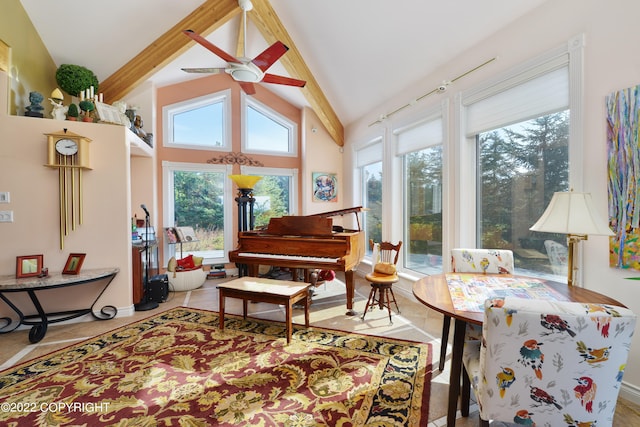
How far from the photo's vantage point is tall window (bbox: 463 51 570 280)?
222cm

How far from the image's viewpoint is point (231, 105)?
5.27 m

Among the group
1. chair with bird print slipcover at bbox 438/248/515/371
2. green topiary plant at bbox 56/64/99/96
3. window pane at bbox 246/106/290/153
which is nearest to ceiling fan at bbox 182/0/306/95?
green topiary plant at bbox 56/64/99/96

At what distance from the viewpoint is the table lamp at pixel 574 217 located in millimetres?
1547

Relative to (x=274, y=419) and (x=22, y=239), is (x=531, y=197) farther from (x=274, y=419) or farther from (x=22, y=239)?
(x=22, y=239)

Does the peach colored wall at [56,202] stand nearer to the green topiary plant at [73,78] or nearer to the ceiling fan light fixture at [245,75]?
the green topiary plant at [73,78]

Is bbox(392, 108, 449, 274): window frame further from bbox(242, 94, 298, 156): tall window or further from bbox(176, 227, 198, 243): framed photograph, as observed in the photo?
bbox(176, 227, 198, 243): framed photograph

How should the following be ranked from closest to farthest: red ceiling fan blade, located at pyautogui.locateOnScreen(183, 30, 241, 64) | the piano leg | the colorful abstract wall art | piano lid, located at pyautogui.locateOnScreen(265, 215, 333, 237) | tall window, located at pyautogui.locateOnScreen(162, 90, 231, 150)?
the colorful abstract wall art < red ceiling fan blade, located at pyautogui.locateOnScreen(183, 30, 241, 64) < the piano leg < piano lid, located at pyautogui.locateOnScreen(265, 215, 333, 237) < tall window, located at pyautogui.locateOnScreen(162, 90, 231, 150)

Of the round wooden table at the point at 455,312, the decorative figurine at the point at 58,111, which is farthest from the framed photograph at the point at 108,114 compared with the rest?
the round wooden table at the point at 455,312

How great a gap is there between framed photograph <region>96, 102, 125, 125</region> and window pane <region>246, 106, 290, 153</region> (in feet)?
7.68

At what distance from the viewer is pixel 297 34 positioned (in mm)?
3910

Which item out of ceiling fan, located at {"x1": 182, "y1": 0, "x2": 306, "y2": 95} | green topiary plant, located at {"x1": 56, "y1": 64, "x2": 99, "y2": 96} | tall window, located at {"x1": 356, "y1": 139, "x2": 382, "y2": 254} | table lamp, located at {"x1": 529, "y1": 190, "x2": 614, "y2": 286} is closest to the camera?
table lamp, located at {"x1": 529, "y1": 190, "x2": 614, "y2": 286}

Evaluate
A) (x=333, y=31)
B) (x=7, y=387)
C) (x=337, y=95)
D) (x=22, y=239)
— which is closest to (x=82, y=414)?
(x=7, y=387)

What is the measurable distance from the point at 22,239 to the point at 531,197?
5.12m

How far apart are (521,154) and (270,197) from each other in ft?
13.8
